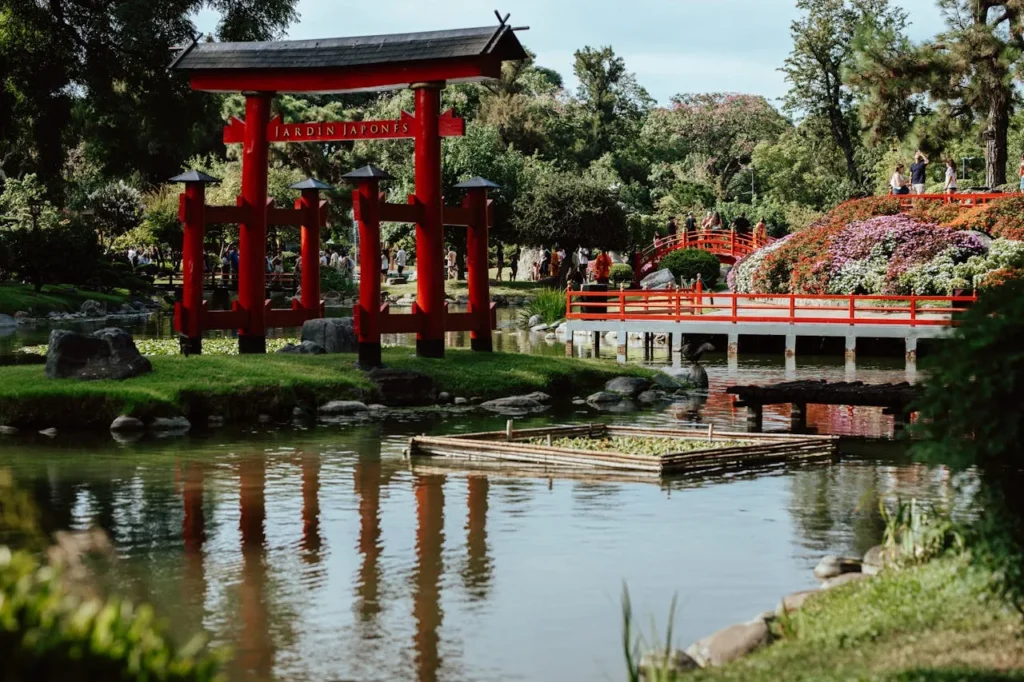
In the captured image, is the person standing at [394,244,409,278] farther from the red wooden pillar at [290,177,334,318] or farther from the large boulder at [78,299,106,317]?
the red wooden pillar at [290,177,334,318]

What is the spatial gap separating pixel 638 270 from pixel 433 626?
40498 millimetres

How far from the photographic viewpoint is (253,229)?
2330 cm

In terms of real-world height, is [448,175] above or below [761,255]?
above

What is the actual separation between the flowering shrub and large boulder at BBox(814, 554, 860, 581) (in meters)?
23.7

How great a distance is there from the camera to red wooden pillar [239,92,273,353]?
918 inches

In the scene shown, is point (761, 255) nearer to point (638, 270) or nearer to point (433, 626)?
point (638, 270)

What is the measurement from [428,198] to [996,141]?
81.4ft

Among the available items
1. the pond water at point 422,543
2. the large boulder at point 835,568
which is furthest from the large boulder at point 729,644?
the large boulder at point 835,568

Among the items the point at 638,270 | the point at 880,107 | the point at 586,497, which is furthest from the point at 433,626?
the point at 638,270

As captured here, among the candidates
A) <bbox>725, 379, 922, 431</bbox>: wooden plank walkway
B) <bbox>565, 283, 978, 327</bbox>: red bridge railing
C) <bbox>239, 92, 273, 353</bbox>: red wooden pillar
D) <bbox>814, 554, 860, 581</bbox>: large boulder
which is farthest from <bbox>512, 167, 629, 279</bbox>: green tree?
<bbox>814, 554, 860, 581</bbox>: large boulder

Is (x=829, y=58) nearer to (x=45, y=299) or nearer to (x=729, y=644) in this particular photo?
(x=45, y=299)

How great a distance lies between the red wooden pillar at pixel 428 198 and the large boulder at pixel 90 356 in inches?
183

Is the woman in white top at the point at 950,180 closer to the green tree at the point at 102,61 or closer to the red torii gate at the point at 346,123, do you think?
the red torii gate at the point at 346,123

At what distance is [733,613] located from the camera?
9.42 metres
